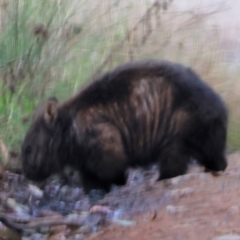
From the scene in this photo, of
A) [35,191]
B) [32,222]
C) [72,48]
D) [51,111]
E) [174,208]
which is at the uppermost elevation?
[72,48]

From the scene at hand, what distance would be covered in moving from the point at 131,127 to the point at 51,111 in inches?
25.2

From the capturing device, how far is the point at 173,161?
5508 millimetres

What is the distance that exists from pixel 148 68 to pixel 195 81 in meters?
0.40

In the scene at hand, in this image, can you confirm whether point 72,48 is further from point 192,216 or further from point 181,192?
point 192,216

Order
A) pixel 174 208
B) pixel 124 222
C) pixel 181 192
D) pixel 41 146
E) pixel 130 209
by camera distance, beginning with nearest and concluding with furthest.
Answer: pixel 124 222
pixel 174 208
pixel 130 209
pixel 181 192
pixel 41 146

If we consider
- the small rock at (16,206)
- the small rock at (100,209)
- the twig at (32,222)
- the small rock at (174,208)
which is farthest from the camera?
the small rock at (16,206)

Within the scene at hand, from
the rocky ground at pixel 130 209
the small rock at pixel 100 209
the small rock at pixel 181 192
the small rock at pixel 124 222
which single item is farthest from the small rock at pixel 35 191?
the small rock at pixel 124 222

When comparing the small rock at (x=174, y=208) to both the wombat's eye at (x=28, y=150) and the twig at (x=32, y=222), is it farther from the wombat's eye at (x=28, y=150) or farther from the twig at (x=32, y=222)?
the wombat's eye at (x=28, y=150)

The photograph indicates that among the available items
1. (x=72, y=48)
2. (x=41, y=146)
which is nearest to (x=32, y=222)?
(x=41, y=146)

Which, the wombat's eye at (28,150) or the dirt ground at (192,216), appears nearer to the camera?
the dirt ground at (192,216)

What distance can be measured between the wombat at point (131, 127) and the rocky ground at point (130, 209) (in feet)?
0.60

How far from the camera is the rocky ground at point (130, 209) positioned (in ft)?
14.2

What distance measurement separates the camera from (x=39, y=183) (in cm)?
594

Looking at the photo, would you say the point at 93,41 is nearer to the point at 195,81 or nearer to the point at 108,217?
the point at 195,81
